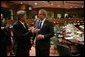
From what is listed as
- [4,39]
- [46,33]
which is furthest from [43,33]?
[4,39]

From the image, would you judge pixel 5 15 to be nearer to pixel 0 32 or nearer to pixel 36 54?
pixel 0 32

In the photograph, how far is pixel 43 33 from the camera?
252 centimetres

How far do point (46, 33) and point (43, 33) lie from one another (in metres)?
0.03

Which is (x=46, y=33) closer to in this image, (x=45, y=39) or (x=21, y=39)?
(x=45, y=39)

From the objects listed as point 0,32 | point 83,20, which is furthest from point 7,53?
point 83,20

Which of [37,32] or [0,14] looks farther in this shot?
[37,32]

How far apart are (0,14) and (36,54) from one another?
25.3 inches

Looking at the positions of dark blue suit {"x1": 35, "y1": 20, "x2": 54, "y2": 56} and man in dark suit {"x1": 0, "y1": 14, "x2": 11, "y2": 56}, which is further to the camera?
dark blue suit {"x1": 35, "y1": 20, "x2": 54, "y2": 56}

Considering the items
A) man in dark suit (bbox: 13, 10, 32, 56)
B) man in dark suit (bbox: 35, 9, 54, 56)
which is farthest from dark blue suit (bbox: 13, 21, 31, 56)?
man in dark suit (bbox: 35, 9, 54, 56)

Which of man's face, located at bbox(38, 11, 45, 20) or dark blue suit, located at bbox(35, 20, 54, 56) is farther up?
man's face, located at bbox(38, 11, 45, 20)

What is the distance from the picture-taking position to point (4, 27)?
7.93 feet

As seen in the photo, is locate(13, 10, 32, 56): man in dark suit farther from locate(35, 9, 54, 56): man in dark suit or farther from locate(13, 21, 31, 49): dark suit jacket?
locate(35, 9, 54, 56): man in dark suit

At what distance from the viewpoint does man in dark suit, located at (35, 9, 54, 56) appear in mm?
2490

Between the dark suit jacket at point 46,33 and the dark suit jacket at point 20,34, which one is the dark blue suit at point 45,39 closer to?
the dark suit jacket at point 46,33
